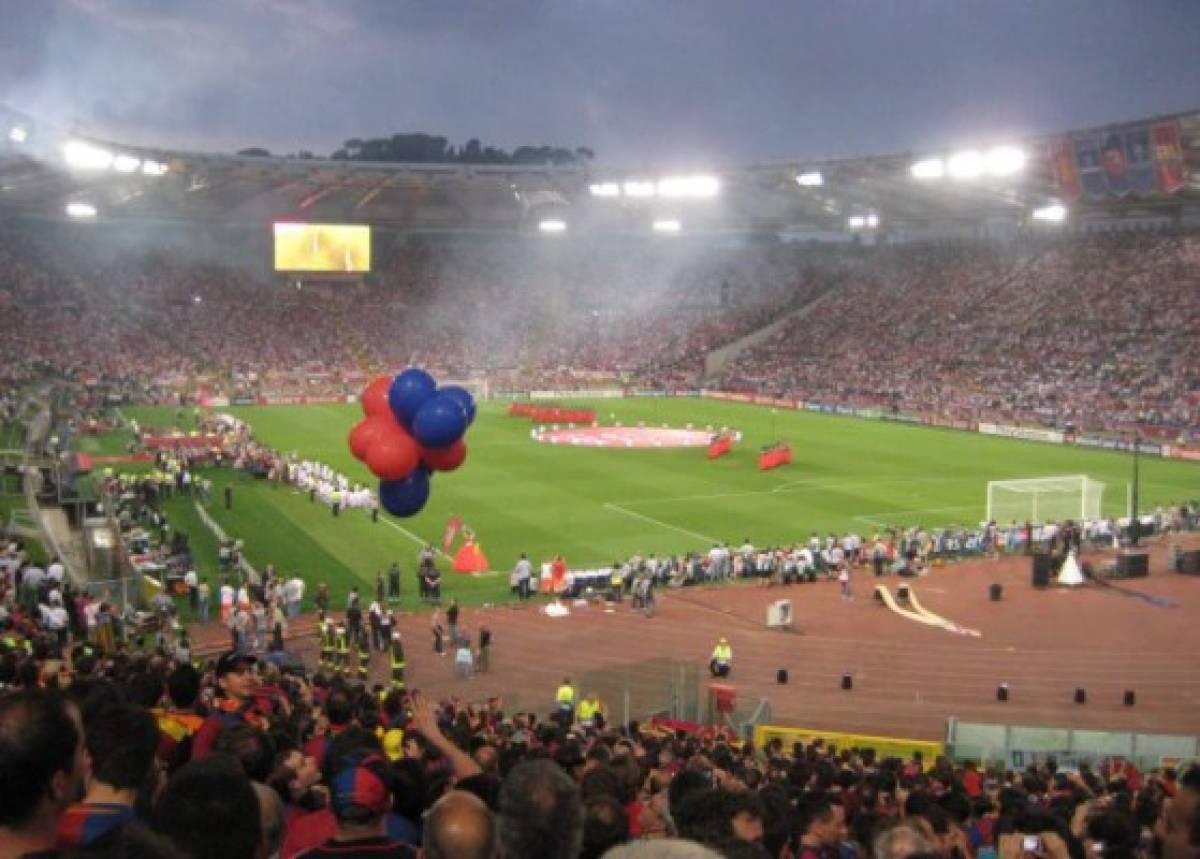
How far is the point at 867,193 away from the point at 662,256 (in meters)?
27.8

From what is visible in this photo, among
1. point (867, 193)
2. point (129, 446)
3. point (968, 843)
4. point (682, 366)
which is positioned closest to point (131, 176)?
point (129, 446)

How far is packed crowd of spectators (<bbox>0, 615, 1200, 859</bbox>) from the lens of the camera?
400cm

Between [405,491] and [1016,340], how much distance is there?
58.9 metres

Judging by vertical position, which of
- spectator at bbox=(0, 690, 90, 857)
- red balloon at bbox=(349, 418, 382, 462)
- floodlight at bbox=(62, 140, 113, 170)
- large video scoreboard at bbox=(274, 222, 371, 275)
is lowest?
spectator at bbox=(0, 690, 90, 857)

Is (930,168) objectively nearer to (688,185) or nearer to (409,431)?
(688,185)

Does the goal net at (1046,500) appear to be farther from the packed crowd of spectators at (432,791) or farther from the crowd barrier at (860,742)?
the packed crowd of spectators at (432,791)

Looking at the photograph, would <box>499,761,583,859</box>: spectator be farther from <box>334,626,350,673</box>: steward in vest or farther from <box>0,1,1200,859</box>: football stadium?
<box>334,626,350,673</box>: steward in vest

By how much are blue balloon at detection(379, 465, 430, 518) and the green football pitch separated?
11.4 meters

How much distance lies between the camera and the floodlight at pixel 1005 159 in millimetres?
56656

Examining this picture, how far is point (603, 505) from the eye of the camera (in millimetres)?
39188

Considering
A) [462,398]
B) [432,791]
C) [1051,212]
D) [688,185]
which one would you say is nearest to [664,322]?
[688,185]

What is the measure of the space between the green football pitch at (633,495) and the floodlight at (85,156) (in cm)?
1227

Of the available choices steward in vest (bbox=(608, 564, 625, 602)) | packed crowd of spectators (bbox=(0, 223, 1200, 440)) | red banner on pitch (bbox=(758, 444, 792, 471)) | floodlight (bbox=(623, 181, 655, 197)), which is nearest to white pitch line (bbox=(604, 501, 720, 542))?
steward in vest (bbox=(608, 564, 625, 602))

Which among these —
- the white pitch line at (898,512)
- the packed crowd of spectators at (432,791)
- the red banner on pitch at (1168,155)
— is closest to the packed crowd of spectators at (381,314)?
the red banner on pitch at (1168,155)
